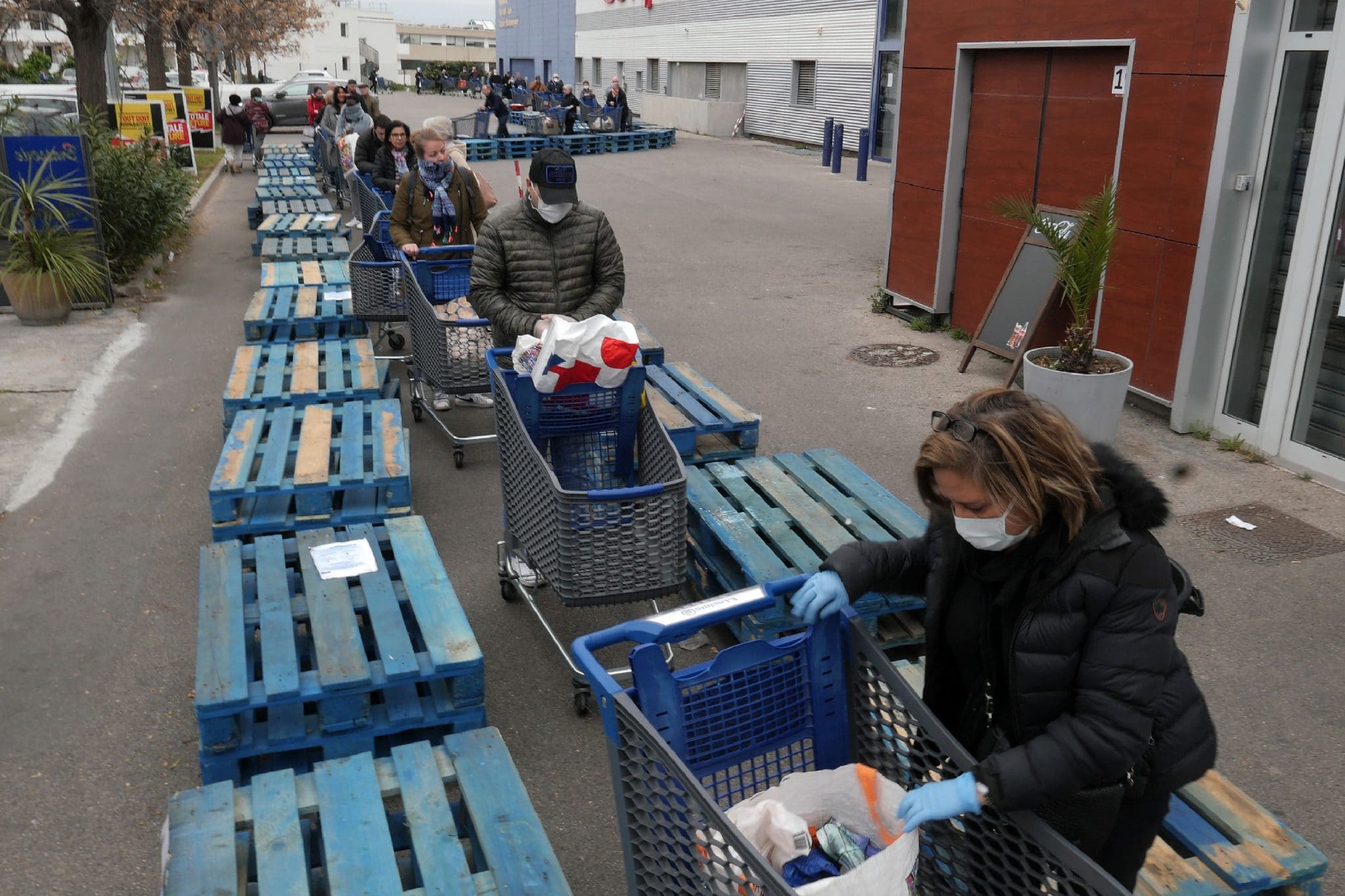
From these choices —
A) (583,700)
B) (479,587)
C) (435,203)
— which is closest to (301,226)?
(435,203)

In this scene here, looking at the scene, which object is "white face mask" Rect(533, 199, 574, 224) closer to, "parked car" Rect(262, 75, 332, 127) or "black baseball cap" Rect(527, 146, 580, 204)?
"black baseball cap" Rect(527, 146, 580, 204)

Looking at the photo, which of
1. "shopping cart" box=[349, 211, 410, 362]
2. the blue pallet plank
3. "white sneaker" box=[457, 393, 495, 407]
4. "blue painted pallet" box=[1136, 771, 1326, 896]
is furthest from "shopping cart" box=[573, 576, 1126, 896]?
"shopping cart" box=[349, 211, 410, 362]

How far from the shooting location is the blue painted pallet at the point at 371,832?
9.42 feet

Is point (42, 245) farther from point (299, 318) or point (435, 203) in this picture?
point (435, 203)

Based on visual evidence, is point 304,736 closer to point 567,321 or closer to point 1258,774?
point 567,321

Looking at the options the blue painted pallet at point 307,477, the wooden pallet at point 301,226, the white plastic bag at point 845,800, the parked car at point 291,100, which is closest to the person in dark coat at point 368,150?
the wooden pallet at point 301,226

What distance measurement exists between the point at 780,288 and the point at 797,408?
14.9 ft

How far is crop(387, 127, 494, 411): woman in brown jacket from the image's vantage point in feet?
28.2

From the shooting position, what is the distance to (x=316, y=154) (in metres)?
24.2

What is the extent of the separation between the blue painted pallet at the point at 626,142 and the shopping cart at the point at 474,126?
11.4 ft

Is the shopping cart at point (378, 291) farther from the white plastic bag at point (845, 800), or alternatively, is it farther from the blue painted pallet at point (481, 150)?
the blue painted pallet at point (481, 150)

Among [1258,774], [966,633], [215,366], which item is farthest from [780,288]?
[966,633]

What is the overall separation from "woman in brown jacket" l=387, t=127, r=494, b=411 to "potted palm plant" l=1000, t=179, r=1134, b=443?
4.10 metres

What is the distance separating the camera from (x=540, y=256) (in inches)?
A: 226
